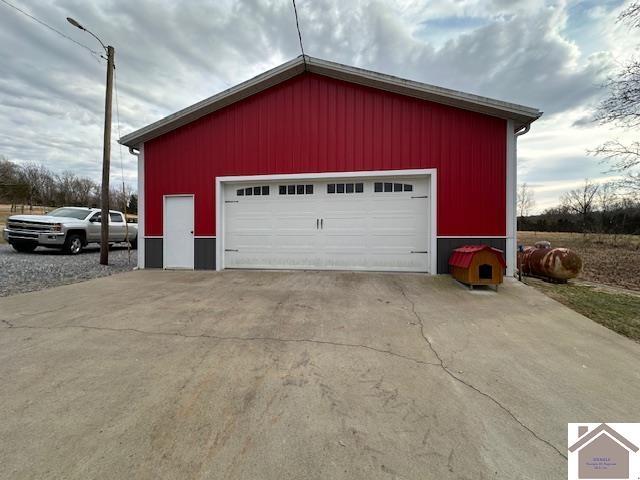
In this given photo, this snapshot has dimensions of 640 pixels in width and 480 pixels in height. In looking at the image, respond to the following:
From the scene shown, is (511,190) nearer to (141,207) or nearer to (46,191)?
(141,207)

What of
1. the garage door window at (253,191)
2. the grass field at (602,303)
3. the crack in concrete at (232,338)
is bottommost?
the crack in concrete at (232,338)

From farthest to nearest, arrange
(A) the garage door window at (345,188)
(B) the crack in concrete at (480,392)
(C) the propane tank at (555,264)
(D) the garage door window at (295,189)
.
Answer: (D) the garage door window at (295,189) → (A) the garage door window at (345,188) → (C) the propane tank at (555,264) → (B) the crack in concrete at (480,392)

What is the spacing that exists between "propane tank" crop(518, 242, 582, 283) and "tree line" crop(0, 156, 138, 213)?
34.7m

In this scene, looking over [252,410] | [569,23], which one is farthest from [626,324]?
[569,23]

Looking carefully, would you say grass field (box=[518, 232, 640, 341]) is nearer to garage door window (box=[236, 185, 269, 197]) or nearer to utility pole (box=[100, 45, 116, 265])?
garage door window (box=[236, 185, 269, 197])

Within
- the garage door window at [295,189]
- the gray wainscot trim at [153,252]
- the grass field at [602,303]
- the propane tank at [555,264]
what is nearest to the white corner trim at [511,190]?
the propane tank at [555,264]

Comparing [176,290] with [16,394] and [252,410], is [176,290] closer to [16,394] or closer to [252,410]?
[16,394]

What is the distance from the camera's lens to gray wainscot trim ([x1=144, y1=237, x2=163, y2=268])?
8.16m

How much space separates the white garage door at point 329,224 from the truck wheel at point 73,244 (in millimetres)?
6948

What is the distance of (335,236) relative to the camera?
7352 mm

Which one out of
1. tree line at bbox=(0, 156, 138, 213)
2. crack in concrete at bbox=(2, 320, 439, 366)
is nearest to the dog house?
crack in concrete at bbox=(2, 320, 439, 366)

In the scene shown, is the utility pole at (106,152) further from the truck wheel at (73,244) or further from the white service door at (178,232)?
the truck wheel at (73,244)

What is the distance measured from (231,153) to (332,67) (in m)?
3.37

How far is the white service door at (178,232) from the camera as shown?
7.99 metres
